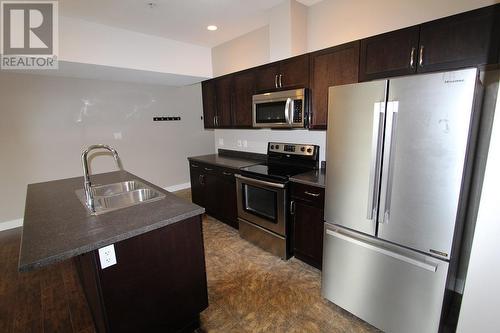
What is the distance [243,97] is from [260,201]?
57.5 inches

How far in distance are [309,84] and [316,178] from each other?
997mm

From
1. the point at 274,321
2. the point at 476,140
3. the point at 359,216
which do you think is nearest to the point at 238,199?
the point at 274,321

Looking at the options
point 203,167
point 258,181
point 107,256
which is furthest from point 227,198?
point 107,256

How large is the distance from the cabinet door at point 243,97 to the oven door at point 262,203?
87 cm

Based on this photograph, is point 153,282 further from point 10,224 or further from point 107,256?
point 10,224

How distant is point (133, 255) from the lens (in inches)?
55.2

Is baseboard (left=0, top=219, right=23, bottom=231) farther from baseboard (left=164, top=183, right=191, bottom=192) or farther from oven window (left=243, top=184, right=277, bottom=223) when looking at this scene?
oven window (left=243, top=184, right=277, bottom=223)

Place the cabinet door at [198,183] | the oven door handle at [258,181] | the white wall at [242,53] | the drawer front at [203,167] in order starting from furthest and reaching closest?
the cabinet door at [198,183] → the drawer front at [203,167] → the white wall at [242,53] → the oven door handle at [258,181]

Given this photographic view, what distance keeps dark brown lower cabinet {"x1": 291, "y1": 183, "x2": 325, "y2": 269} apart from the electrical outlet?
1.65 metres

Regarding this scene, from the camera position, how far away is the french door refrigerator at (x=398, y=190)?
4.20ft

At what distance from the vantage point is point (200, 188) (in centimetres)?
381

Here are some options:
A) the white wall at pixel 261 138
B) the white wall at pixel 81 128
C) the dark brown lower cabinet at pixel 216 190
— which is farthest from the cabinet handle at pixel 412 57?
the white wall at pixel 81 128

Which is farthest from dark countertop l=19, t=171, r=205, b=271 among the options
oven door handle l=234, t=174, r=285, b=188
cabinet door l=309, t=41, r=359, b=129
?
cabinet door l=309, t=41, r=359, b=129

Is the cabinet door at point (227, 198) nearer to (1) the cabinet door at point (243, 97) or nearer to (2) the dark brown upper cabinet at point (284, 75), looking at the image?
(1) the cabinet door at point (243, 97)
